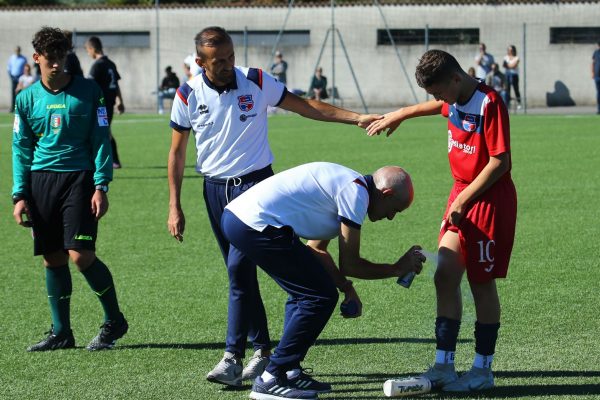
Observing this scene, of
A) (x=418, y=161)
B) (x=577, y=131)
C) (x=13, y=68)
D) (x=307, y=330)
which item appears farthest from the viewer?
(x=13, y=68)

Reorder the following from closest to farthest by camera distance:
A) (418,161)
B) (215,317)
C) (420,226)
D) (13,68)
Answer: (215,317) < (420,226) < (418,161) < (13,68)

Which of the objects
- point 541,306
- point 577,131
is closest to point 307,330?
point 541,306

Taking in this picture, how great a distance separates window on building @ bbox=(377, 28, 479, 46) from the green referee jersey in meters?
32.0

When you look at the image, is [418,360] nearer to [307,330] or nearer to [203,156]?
[307,330]

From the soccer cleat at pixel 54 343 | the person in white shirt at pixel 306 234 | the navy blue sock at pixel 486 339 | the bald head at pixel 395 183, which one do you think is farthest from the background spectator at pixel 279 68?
the bald head at pixel 395 183

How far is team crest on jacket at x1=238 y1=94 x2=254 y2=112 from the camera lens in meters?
6.51

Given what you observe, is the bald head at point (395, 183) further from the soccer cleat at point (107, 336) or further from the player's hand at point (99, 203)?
the soccer cleat at point (107, 336)

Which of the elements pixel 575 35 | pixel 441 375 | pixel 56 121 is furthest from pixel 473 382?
pixel 575 35

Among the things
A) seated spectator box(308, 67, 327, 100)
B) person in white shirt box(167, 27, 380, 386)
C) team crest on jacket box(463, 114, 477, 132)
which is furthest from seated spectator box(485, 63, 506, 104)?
team crest on jacket box(463, 114, 477, 132)

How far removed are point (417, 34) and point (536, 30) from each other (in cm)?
416

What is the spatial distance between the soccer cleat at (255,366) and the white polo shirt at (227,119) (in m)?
1.09

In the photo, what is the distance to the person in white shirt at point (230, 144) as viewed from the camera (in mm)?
6398

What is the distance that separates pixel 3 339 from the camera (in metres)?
7.57

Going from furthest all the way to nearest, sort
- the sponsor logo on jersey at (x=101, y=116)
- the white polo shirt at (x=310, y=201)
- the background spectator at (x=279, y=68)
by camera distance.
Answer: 1. the background spectator at (x=279, y=68)
2. the sponsor logo on jersey at (x=101, y=116)
3. the white polo shirt at (x=310, y=201)
